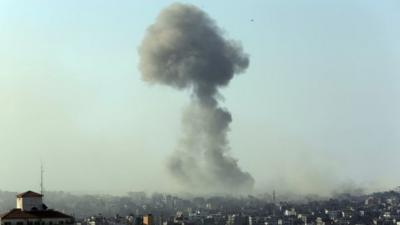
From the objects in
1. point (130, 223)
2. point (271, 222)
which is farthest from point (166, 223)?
point (271, 222)

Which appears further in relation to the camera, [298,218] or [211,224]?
[298,218]

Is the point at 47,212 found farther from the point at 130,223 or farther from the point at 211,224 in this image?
the point at 211,224

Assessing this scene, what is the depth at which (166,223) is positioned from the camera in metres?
151

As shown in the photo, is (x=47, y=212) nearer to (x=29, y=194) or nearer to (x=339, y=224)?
(x=29, y=194)

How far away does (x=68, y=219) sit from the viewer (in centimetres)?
5088

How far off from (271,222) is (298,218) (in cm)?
1027

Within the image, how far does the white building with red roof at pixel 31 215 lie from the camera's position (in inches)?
1935

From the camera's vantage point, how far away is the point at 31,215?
49.8m

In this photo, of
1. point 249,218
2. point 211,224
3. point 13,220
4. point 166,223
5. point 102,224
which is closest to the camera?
point 13,220

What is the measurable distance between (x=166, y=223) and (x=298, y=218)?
172ft

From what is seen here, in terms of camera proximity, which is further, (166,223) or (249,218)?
(249,218)

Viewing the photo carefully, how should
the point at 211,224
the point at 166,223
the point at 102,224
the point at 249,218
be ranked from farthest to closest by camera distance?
the point at 249,218, the point at 211,224, the point at 166,223, the point at 102,224

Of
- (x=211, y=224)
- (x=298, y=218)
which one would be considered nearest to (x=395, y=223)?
(x=298, y=218)

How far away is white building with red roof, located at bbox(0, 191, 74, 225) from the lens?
49156 mm
